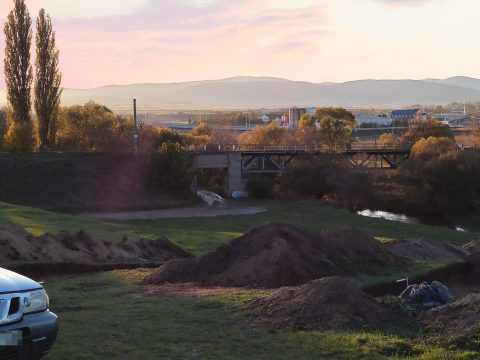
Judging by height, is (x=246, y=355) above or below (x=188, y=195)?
above

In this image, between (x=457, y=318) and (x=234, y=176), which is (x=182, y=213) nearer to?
(x=234, y=176)

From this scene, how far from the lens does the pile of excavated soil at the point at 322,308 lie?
34.8 ft

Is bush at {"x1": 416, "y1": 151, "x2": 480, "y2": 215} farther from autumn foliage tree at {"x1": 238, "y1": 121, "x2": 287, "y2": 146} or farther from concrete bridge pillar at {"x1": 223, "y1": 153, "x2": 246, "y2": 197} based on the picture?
autumn foliage tree at {"x1": 238, "y1": 121, "x2": 287, "y2": 146}

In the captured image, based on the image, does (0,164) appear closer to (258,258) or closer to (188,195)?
(188,195)

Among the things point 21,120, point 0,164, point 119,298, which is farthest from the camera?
point 21,120

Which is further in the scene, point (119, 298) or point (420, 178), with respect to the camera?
point (420, 178)

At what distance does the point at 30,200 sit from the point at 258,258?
41.8 metres

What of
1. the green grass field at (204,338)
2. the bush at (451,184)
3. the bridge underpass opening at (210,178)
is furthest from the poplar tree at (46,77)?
the green grass field at (204,338)

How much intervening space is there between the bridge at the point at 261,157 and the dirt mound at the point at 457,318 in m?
58.1

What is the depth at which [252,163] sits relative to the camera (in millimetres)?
75750

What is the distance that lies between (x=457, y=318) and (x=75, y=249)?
626 inches

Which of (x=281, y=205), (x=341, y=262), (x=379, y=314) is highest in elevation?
(x=379, y=314)

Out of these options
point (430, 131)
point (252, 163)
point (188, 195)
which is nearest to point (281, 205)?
point (188, 195)

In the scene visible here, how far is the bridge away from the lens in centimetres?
6969
